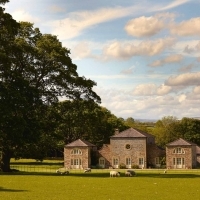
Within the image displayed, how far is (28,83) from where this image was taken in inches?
2007

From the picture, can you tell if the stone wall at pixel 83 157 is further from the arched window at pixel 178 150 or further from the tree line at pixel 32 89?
the tree line at pixel 32 89

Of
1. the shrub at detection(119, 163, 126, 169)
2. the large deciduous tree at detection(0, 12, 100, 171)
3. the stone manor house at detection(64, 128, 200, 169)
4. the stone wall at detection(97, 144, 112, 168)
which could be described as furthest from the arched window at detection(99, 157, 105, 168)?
the large deciduous tree at detection(0, 12, 100, 171)

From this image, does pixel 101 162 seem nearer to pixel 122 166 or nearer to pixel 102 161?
pixel 102 161

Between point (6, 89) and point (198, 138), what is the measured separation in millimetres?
66637

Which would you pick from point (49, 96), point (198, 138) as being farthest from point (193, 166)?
point (49, 96)

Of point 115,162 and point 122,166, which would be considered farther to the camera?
point 115,162

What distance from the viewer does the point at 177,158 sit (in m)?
78.8

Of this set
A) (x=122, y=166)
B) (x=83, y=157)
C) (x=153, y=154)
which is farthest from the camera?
(x=153, y=154)

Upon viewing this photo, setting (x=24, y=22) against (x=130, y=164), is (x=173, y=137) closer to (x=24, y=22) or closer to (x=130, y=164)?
(x=130, y=164)

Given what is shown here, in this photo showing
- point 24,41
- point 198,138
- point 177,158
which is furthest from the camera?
point 198,138

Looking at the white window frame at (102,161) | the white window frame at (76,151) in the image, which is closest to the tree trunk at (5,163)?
the white window frame at (76,151)

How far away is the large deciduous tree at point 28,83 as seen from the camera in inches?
1876

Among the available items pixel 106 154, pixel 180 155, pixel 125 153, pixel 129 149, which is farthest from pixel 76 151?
pixel 180 155

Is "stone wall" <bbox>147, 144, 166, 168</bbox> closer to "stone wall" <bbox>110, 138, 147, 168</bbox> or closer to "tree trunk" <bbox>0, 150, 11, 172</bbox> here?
"stone wall" <bbox>110, 138, 147, 168</bbox>
